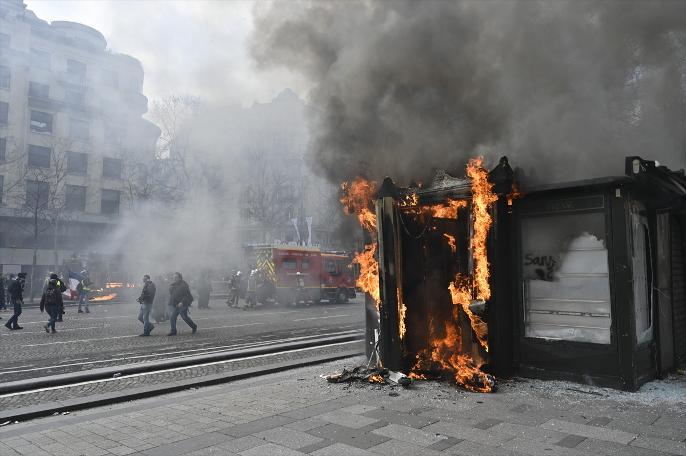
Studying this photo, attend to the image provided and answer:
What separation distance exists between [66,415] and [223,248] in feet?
57.8

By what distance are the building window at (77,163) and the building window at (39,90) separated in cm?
720

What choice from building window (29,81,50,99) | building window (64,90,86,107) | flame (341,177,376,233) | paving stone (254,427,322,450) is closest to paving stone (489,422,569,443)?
paving stone (254,427,322,450)

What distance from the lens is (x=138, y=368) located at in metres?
7.67

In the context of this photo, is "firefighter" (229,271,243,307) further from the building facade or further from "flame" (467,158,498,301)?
"flame" (467,158,498,301)

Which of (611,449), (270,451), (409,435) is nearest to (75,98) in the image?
(270,451)

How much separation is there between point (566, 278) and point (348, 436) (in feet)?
12.1

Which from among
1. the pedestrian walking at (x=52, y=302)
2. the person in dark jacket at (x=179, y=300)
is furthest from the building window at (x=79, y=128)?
the person in dark jacket at (x=179, y=300)

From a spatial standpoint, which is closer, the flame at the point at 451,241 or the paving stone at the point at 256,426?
the paving stone at the point at 256,426

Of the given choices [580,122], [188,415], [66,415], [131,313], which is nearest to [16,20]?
[131,313]

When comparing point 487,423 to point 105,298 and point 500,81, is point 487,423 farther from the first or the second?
point 105,298

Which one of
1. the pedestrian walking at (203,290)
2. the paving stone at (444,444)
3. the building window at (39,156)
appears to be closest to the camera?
the paving stone at (444,444)

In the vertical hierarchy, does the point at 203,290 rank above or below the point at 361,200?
below

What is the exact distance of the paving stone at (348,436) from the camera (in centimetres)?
404

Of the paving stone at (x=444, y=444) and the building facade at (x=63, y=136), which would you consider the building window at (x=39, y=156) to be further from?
the paving stone at (x=444, y=444)
